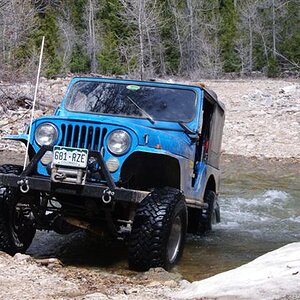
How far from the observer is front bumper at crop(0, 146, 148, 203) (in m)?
5.57

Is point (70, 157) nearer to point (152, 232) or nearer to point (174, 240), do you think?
point (152, 232)

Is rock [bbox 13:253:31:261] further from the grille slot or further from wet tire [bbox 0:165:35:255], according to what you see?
the grille slot

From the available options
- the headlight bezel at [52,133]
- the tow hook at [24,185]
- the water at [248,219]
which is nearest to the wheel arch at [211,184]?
the water at [248,219]

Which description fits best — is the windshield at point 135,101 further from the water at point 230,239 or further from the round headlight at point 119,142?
the water at point 230,239

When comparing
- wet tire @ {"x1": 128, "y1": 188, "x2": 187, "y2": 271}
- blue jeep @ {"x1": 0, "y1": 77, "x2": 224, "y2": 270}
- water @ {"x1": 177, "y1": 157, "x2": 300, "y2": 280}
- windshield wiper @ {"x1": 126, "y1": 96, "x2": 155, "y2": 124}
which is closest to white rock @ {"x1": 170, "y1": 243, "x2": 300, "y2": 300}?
wet tire @ {"x1": 128, "y1": 188, "x2": 187, "y2": 271}

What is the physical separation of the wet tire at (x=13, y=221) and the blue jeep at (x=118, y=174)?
0.01 meters

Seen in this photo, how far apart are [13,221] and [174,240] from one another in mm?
1708

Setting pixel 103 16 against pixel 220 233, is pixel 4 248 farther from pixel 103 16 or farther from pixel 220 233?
pixel 103 16

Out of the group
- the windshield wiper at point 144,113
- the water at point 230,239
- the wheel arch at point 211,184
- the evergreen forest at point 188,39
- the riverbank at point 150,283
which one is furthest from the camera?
the evergreen forest at point 188,39

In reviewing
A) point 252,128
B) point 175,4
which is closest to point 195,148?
point 252,128

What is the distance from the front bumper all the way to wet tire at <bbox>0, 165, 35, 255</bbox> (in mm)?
219

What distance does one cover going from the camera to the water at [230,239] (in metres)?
6.62

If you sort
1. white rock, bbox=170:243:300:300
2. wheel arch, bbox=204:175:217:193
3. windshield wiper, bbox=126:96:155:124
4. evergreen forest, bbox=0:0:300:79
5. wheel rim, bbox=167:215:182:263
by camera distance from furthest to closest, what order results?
evergreen forest, bbox=0:0:300:79, wheel arch, bbox=204:175:217:193, windshield wiper, bbox=126:96:155:124, wheel rim, bbox=167:215:182:263, white rock, bbox=170:243:300:300

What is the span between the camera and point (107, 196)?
219 inches
